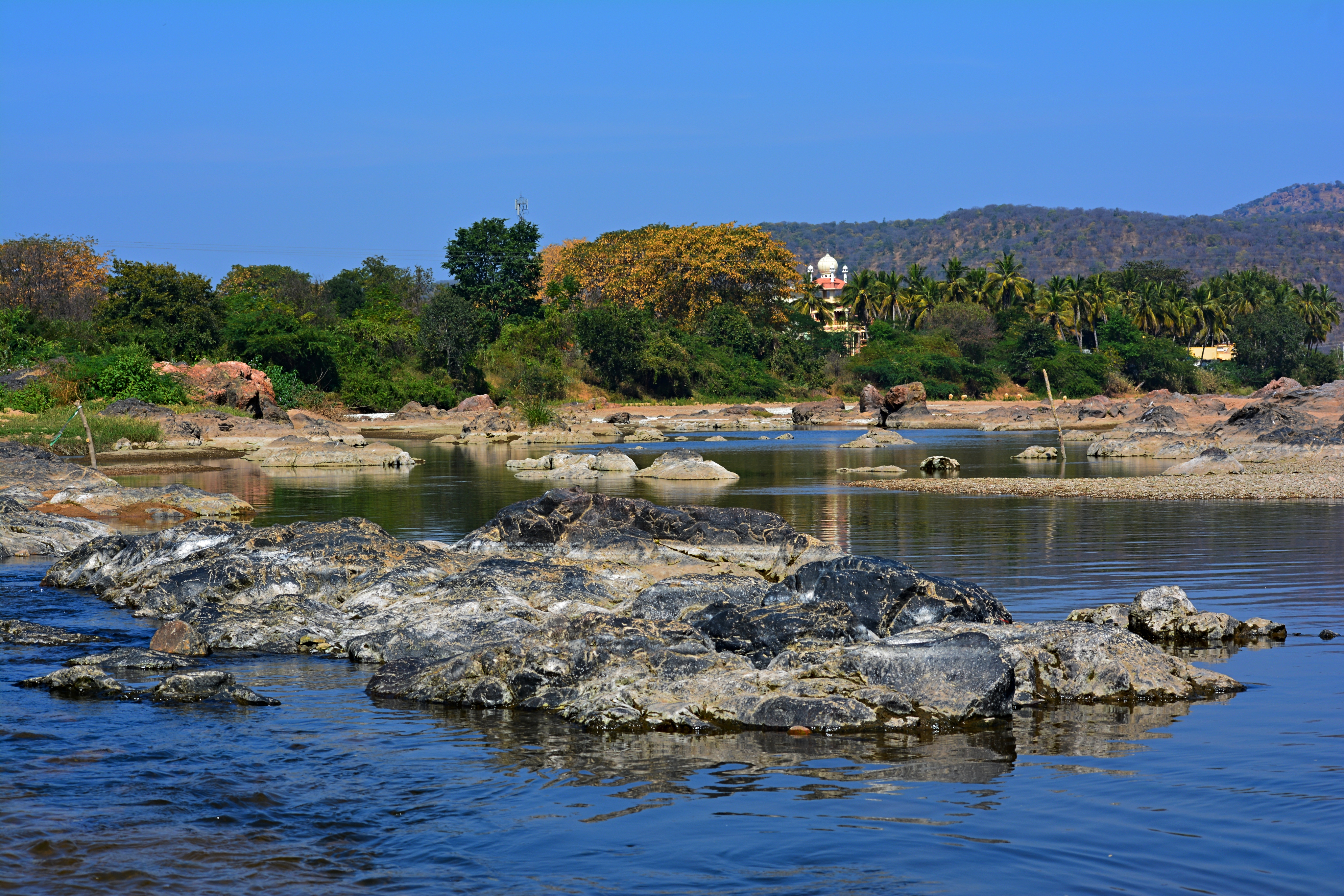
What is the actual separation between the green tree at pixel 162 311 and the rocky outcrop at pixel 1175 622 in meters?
59.5

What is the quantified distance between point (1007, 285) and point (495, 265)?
49838mm

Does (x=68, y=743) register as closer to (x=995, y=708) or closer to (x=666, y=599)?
(x=666, y=599)

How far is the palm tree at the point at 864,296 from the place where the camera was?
107875mm

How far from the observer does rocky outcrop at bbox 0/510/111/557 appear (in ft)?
62.8

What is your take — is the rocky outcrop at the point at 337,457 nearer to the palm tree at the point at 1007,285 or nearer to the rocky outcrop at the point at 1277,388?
the rocky outcrop at the point at 1277,388

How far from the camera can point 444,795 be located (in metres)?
7.62

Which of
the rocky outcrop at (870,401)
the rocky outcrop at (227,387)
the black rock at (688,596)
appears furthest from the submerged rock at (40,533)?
the rocky outcrop at (870,401)

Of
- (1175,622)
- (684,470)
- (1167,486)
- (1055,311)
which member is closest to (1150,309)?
(1055,311)

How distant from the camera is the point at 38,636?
1248 centimetres

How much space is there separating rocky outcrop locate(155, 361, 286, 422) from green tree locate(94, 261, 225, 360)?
14.3ft

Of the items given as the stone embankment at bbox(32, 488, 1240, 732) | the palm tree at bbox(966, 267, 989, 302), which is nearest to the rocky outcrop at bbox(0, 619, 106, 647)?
the stone embankment at bbox(32, 488, 1240, 732)

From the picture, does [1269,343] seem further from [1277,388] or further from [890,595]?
[890,595]

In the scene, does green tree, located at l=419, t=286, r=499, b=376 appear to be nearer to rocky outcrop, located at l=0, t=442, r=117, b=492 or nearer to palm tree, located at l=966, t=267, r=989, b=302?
rocky outcrop, located at l=0, t=442, r=117, b=492

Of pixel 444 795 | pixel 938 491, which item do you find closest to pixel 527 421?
pixel 938 491
